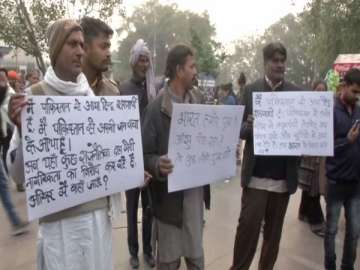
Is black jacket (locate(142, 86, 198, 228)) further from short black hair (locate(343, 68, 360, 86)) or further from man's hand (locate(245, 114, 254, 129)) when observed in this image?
short black hair (locate(343, 68, 360, 86))

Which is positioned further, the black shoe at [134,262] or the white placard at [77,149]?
the black shoe at [134,262]

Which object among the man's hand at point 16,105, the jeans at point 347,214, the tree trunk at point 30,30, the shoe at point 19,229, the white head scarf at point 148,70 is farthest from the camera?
the tree trunk at point 30,30

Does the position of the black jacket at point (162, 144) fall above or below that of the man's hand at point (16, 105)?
below

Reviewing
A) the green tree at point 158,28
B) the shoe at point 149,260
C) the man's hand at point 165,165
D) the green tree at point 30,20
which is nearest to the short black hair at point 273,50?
the man's hand at point 165,165

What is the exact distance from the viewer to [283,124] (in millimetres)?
3279

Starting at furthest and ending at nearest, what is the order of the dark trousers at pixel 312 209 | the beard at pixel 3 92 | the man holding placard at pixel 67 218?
Result: the beard at pixel 3 92 → the dark trousers at pixel 312 209 → the man holding placard at pixel 67 218

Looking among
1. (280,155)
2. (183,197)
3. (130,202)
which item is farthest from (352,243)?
(130,202)

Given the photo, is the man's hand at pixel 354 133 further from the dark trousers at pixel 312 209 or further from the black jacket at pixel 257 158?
the dark trousers at pixel 312 209

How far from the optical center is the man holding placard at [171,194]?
2641 millimetres

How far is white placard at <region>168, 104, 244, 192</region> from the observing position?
102 inches

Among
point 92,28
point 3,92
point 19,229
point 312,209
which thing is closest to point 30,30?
point 3,92

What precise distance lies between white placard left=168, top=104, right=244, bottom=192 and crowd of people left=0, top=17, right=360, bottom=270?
0.09m

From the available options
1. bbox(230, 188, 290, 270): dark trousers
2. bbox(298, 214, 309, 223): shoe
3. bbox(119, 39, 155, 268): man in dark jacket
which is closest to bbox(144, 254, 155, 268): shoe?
bbox(119, 39, 155, 268): man in dark jacket

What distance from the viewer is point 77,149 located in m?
2.04
